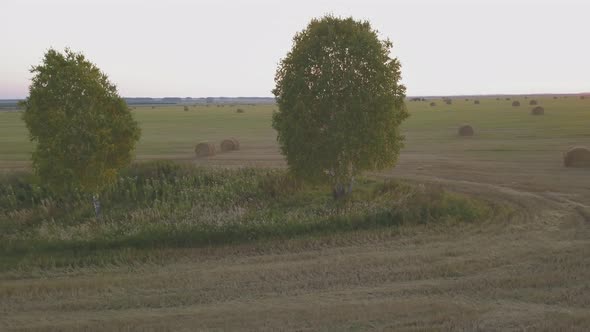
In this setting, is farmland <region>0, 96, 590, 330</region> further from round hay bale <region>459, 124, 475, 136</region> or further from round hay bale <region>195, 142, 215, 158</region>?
round hay bale <region>459, 124, 475, 136</region>

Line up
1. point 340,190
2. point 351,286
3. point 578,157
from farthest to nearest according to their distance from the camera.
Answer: point 578,157, point 340,190, point 351,286

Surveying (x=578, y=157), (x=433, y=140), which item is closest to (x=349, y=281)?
(x=578, y=157)

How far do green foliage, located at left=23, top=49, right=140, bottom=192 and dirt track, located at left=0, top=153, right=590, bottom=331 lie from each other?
6.74 meters

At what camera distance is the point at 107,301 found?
36.5ft

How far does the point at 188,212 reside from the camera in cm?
1938

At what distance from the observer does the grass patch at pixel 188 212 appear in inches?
635

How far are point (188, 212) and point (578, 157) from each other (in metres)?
23.4

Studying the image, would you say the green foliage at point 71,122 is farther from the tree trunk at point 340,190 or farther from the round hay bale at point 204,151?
the round hay bale at point 204,151

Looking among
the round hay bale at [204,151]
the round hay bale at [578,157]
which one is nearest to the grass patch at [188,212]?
the round hay bale at [204,151]

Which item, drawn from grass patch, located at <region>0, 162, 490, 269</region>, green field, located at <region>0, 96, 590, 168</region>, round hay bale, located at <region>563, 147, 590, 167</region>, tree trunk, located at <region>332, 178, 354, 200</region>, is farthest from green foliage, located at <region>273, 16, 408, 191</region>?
round hay bale, located at <region>563, 147, 590, 167</region>

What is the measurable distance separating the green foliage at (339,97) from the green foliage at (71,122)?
24.1 ft

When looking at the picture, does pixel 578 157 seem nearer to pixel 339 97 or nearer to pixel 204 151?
pixel 339 97

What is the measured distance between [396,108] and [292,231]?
25.3 feet

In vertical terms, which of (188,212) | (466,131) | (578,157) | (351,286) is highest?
(466,131)
